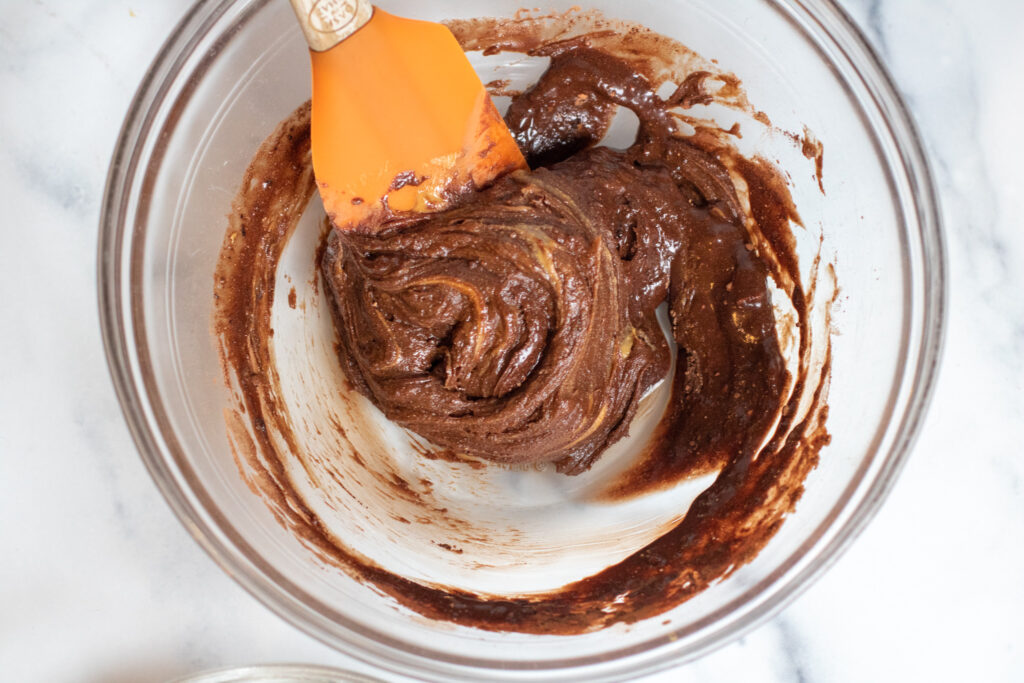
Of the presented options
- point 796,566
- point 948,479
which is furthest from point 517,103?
point 948,479

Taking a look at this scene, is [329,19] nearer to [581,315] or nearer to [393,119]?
[393,119]

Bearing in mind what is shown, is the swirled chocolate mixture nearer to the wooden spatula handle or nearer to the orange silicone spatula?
the orange silicone spatula

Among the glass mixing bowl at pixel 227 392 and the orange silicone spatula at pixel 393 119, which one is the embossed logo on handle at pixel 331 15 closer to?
the orange silicone spatula at pixel 393 119

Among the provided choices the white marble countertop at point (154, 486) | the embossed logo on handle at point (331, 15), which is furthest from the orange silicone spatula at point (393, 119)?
the white marble countertop at point (154, 486)

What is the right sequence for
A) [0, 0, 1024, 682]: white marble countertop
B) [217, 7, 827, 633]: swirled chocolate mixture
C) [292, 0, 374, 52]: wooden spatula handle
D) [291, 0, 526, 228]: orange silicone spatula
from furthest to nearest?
[0, 0, 1024, 682]: white marble countertop → [217, 7, 827, 633]: swirled chocolate mixture → [291, 0, 526, 228]: orange silicone spatula → [292, 0, 374, 52]: wooden spatula handle

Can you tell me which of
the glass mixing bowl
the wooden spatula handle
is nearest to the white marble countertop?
the glass mixing bowl

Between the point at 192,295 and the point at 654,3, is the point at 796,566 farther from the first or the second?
the point at 192,295
